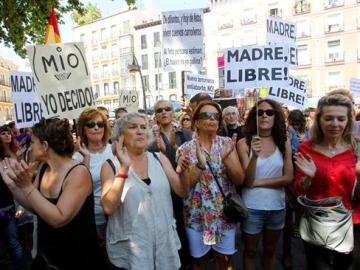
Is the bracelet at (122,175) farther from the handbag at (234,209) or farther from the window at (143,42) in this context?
the window at (143,42)

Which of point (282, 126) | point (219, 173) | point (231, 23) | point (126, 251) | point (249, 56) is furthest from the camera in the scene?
point (231, 23)

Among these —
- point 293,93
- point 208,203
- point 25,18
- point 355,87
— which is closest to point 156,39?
point 25,18

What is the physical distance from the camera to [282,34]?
19.8ft

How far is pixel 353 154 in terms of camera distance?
2975 mm

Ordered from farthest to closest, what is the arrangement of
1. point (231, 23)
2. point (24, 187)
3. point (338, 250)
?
point (231, 23) < point (338, 250) < point (24, 187)

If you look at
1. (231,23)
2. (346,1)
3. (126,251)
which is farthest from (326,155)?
(231,23)

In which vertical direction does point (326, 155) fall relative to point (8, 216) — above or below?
above

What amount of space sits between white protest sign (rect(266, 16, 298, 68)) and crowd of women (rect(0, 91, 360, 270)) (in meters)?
2.51

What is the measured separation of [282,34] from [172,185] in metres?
4.11

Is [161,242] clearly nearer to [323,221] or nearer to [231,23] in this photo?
[323,221]

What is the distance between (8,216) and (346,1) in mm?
36114

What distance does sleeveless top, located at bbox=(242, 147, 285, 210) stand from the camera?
3385 millimetres

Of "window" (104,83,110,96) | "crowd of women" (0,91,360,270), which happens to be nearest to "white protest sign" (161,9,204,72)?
"crowd of women" (0,91,360,270)

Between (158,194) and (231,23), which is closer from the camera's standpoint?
(158,194)
